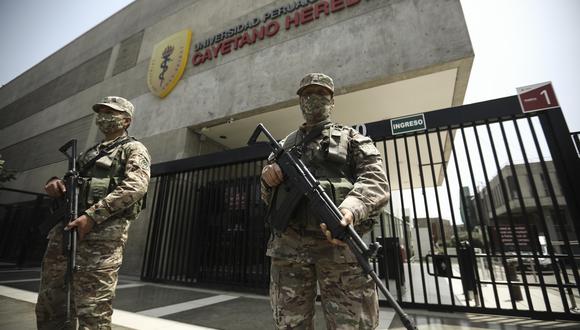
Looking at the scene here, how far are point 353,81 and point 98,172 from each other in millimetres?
4805

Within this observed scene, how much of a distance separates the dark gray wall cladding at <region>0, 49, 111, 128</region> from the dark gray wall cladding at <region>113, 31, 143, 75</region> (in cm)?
88

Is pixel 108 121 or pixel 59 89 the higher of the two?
pixel 59 89

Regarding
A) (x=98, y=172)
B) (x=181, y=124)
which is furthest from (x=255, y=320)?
(x=181, y=124)

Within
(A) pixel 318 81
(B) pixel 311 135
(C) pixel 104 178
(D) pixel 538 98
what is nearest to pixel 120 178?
(C) pixel 104 178

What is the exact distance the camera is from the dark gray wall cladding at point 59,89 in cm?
1092

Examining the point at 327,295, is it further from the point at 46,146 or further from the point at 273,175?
the point at 46,146

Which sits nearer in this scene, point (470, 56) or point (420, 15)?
point (470, 56)

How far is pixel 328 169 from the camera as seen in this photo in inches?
62.9

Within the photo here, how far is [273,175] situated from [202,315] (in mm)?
2420

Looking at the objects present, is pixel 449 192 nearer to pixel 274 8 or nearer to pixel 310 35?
pixel 310 35

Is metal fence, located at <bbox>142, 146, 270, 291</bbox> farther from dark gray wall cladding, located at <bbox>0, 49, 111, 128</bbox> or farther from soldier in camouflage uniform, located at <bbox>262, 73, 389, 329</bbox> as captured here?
dark gray wall cladding, located at <bbox>0, 49, 111, 128</bbox>

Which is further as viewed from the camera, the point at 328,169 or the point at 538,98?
the point at 538,98

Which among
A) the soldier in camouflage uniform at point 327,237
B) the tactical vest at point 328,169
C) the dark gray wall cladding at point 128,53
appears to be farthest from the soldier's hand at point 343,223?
the dark gray wall cladding at point 128,53

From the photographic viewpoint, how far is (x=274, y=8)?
7172 millimetres
